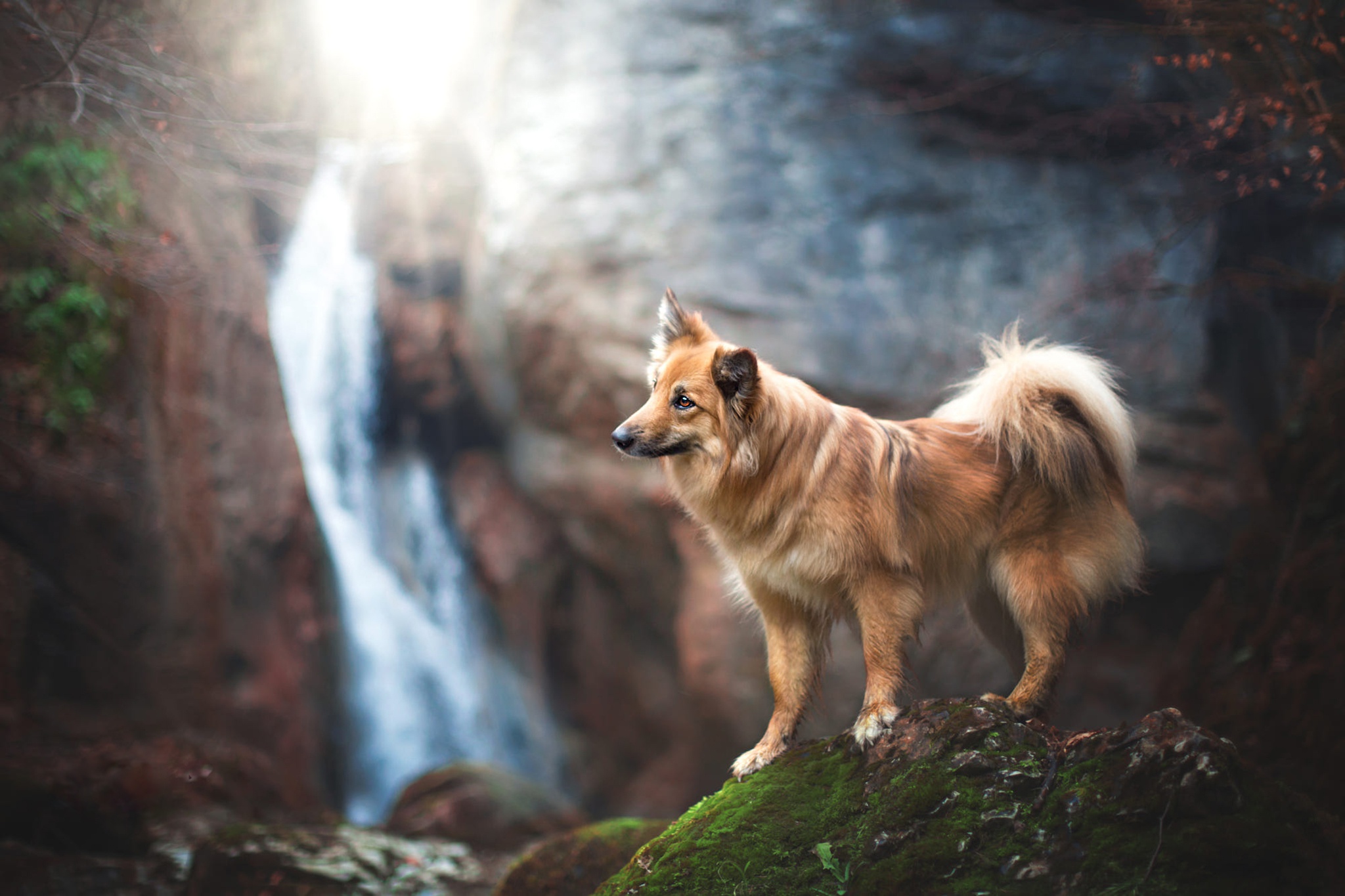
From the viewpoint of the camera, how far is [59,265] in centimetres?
715

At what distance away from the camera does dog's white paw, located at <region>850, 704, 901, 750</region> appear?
3.29 meters

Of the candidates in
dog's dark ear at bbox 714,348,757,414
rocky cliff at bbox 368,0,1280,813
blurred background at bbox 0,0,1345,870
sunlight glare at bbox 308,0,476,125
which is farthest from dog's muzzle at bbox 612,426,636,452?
sunlight glare at bbox 308,0,476,125

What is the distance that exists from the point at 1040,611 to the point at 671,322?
6.84ft

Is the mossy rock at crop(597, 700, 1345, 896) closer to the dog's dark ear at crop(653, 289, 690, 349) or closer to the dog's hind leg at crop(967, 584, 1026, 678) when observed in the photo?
the dog's hind leg at crop(967, 584, 1026, 678)

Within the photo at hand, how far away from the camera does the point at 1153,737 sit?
9.34 feet

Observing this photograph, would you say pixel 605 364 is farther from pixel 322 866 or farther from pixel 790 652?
pixel 790 652

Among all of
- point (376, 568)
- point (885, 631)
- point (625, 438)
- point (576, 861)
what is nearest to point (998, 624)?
point (885, 631)

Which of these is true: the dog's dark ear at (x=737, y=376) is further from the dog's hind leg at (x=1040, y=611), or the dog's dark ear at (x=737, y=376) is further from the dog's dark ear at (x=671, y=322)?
the dog's hind leg at (x=1040, y=611)

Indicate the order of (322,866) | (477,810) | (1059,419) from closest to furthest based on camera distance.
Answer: (1059,419) → (322,866) → (477,810)

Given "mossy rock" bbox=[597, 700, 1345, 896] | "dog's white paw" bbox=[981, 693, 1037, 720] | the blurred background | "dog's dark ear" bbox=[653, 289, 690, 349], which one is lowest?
"mossy rock" bbox=[597, 700, 1345, 896]

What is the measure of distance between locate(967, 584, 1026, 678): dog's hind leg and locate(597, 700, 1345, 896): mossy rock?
89cm

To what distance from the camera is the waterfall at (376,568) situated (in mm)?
10000

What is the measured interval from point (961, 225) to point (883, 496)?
225 inches

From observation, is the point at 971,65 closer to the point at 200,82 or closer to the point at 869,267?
the point at 869,267
